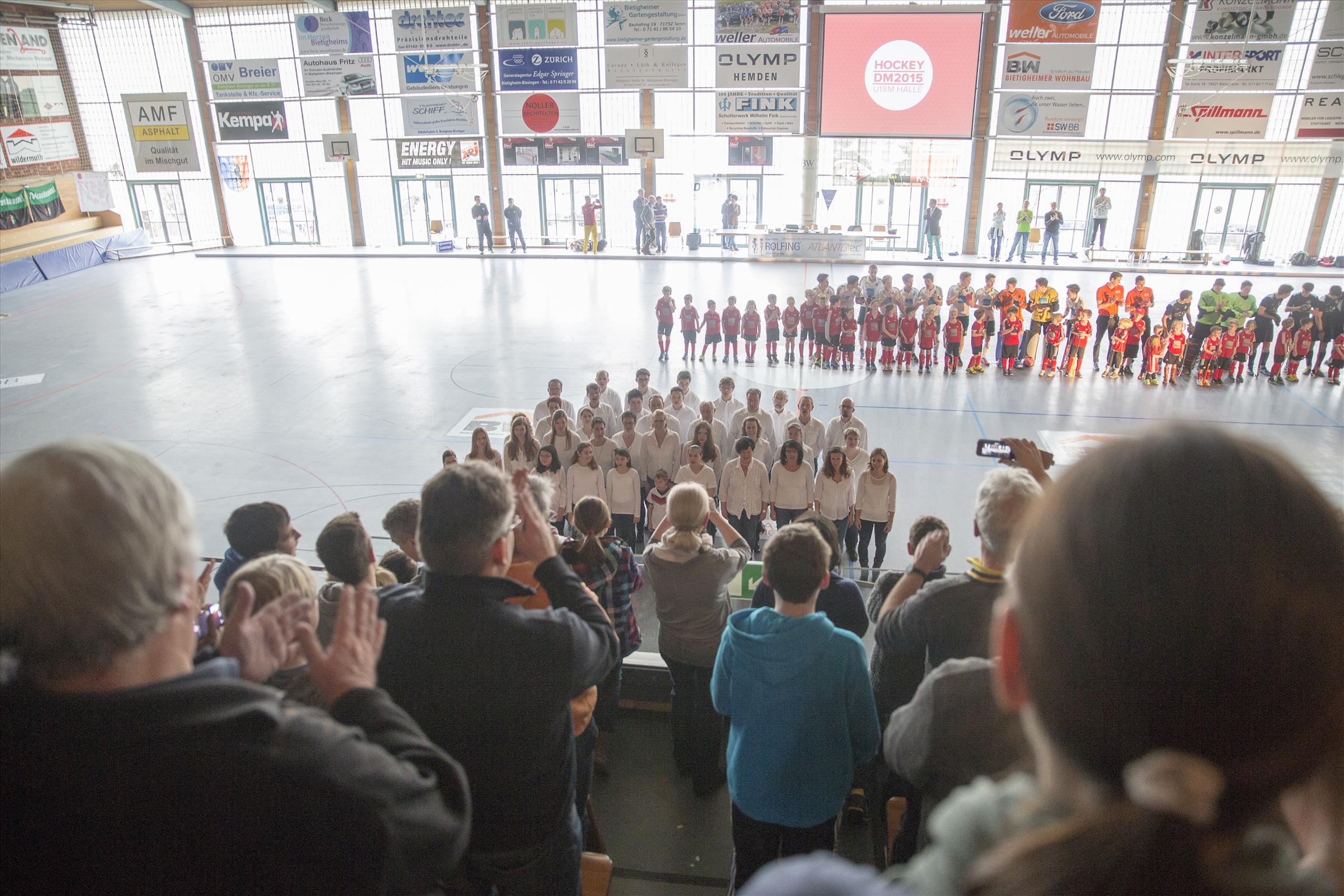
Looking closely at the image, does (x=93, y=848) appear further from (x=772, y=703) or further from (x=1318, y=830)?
(x=772, y=703)

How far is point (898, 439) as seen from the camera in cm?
1050

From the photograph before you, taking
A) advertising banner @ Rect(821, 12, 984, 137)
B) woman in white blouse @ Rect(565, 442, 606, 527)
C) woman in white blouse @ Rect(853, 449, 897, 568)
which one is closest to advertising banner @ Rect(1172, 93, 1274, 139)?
advertising banner @ Rect(821, 12, 984, 137)

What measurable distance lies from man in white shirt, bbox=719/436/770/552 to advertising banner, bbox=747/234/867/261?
17.9 m

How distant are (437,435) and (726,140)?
18200 millimetres

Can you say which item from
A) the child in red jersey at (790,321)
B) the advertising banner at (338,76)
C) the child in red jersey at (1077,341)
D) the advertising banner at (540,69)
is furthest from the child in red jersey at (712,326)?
the advertising banner at (338,76)

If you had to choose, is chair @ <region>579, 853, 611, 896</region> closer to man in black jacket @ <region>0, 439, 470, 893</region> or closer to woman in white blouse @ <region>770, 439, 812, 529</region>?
man in black jacket @ <region>0, 439, 470, 893</region>

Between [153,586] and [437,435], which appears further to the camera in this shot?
[437,435]

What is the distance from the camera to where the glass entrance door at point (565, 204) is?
88.2 feet

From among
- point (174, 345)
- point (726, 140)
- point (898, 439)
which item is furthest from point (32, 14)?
point (898, 439)

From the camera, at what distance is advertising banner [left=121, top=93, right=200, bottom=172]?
2439 cm

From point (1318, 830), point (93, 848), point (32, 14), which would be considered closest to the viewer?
point (1318, 830)

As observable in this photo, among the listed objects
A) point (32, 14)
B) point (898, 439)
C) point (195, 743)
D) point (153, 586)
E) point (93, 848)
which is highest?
point (32, 14)

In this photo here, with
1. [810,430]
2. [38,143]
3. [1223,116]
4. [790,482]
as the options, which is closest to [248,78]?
[38,143]

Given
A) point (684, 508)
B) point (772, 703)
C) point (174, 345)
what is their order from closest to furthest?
point (772, 703), point (684, 508), point (174, 345)
